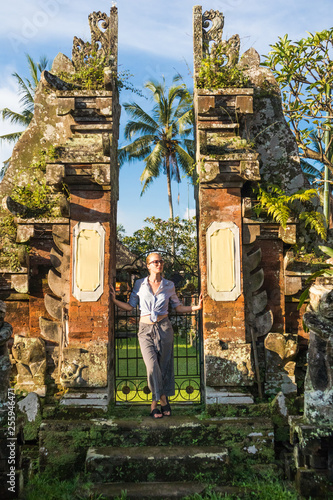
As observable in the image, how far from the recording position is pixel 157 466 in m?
4.57

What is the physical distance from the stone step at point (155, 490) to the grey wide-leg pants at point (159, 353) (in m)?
1.04

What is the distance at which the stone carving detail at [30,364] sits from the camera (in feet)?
18.8

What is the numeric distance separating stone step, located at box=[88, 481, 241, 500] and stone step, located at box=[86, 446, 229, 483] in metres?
0.10

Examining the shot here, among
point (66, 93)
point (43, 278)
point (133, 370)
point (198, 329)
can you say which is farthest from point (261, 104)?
point (133, 370)

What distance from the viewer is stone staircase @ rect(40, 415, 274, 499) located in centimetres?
454

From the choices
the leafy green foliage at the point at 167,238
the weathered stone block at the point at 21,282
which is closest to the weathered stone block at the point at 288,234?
the weathered stone block at the point at 21,282

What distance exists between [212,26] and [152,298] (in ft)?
12.3

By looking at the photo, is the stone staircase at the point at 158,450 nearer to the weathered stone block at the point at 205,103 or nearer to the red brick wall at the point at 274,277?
the red brick wall at the point at 274,277

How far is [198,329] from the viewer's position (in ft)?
20.9

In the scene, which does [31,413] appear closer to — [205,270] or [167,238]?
[205,270]

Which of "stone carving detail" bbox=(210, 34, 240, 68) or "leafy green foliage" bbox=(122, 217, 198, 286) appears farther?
"leafy green foliage" bbox=(122, 217, 198, 286)

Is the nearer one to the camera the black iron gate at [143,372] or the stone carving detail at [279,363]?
the stone carving detail at [279,363]

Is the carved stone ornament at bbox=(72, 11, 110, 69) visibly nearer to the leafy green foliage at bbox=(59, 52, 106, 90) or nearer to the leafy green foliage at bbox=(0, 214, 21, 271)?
the leafy green foliage at bbox=(59, 52, 106, 90)

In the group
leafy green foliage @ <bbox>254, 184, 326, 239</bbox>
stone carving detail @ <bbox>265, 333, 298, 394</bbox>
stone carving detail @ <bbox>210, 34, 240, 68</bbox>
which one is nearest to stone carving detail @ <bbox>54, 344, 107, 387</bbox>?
stone carving detail @ <bbox>265, 333, 298, 394</bbox>
